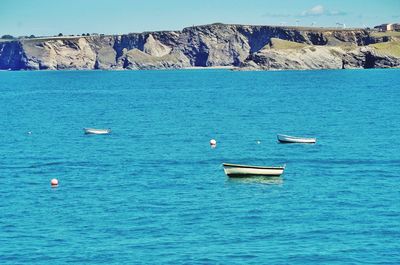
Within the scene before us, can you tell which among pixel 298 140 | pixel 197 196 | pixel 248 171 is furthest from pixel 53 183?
pixel 298 140

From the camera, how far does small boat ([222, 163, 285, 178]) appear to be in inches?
3081

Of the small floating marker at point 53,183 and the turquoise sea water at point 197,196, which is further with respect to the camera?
the small floating marker at point 53,183

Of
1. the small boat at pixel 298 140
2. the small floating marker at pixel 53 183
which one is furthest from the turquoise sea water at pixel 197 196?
the small boat at pixel 298 140

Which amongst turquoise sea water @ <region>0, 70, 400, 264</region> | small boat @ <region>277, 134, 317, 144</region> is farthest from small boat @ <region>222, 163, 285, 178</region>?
small boat @ <region>277, 134, 317, 144</region>

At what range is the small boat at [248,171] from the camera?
7825 centimetres

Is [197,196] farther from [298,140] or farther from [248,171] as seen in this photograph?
[298,140]

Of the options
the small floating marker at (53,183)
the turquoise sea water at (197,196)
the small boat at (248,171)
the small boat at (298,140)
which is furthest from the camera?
the small boat at (298,140)

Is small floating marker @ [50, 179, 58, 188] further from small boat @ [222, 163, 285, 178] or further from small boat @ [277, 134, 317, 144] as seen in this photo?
small boat @ [277, 134, 317, 144]

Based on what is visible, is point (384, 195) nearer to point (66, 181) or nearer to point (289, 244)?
point (289, 244)

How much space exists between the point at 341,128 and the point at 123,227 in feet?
223

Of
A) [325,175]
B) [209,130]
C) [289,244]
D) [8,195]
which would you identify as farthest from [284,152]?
[289,244]

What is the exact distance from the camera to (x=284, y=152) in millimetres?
97312

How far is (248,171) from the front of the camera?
7888cm

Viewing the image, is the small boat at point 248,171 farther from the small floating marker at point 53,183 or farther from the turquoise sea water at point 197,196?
the small floating marker at point 53,183
